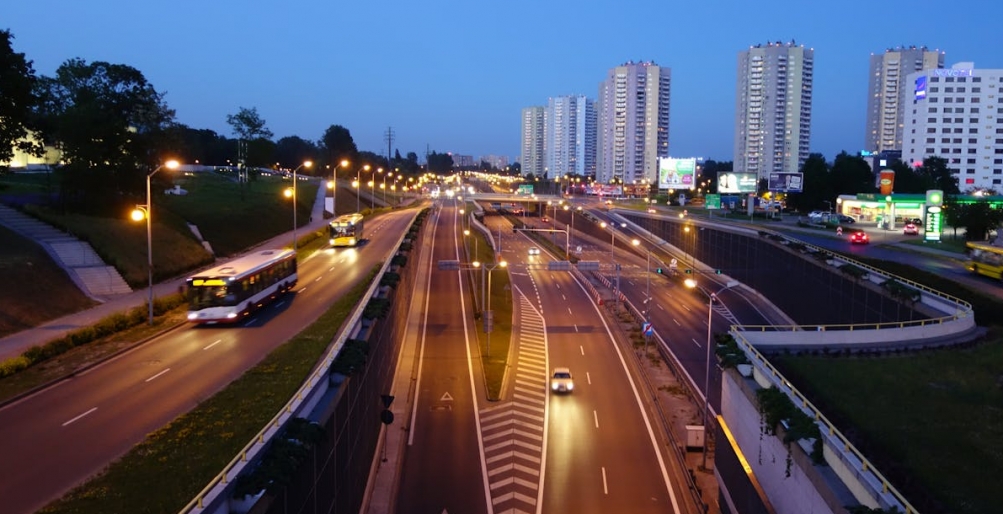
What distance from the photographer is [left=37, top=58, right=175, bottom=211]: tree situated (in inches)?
1881

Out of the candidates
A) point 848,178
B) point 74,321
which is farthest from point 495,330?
point 848,178

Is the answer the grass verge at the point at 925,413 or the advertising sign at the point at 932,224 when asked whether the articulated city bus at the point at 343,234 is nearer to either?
the grass verge at the point at 925,413

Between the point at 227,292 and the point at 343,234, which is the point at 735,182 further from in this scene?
the point at 227,292

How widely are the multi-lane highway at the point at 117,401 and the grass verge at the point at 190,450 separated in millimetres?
651

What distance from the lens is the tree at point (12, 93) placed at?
34812 mm

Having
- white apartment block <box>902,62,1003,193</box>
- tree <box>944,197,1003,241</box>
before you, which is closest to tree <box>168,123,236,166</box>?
tree <box>944,197,1003,241</box>

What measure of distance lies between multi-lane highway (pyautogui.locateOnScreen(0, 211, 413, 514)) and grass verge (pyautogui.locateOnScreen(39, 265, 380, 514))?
0.65 m

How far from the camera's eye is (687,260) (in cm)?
8825

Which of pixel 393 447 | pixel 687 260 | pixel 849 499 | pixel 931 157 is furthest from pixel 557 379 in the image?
pixel 931 157

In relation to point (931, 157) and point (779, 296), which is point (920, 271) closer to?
point (779, 296)

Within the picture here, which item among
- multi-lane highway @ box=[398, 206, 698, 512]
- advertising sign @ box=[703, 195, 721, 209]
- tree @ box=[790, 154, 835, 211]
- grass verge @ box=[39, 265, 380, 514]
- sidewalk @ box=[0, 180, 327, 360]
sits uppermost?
tree @ box=[790, 154, 835, 211]

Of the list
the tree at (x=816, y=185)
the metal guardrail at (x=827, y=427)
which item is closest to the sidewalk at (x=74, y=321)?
the metal guardrail at (x=827, y=427)

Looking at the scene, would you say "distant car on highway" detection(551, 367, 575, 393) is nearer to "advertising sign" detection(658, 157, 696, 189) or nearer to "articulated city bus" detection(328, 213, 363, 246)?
"articulated city bus" detection(328, 213, 363, 246)

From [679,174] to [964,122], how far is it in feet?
190
